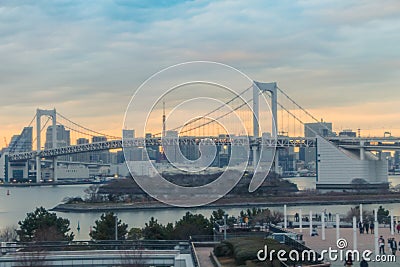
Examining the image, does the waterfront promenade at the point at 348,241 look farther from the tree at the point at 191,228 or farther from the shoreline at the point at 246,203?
the shoreline at the point at 246,203

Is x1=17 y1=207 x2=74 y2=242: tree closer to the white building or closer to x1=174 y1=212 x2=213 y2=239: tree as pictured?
x1=174 y1=212 x2=213 y2=239: tree

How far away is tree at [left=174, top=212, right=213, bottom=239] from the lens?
23.5 ft

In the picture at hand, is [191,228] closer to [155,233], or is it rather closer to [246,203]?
[155,233]

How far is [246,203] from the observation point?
52.5 feet

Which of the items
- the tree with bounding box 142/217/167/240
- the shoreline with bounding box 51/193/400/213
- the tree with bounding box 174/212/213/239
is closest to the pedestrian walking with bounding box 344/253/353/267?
the tree with bounding box 174/212/213/239

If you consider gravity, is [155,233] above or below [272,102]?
below

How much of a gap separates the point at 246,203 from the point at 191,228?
8.72 metres

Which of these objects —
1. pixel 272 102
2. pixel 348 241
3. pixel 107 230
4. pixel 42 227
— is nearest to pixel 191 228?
pixel 107 230

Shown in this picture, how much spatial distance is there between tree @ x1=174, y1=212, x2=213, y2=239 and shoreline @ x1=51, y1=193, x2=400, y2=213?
705 centimetres

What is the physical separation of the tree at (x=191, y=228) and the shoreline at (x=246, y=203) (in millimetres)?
7050

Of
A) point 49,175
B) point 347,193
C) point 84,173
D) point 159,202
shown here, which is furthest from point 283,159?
point 159,202

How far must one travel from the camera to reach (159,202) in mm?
15766

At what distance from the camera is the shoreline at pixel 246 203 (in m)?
15.1

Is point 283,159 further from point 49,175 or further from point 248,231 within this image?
point 248,231
